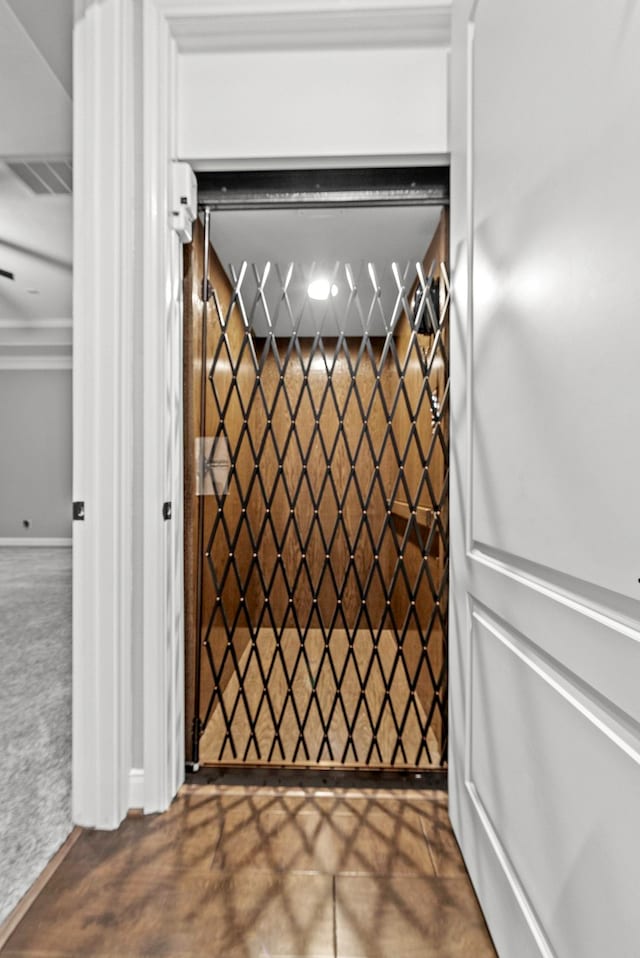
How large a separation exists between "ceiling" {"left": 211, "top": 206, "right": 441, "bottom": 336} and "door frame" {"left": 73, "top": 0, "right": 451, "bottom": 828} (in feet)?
1.22

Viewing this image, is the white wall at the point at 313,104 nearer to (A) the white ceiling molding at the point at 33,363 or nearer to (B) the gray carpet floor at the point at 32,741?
(B) the gray carpet floor at the point at 32,741

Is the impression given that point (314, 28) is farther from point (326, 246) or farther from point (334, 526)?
point (334, 526)

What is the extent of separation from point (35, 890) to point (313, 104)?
2134 millimetres

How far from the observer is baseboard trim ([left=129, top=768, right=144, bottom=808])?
1474 mm

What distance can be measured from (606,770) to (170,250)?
1.57 m

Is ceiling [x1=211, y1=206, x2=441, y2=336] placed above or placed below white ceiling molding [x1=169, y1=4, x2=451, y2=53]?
below

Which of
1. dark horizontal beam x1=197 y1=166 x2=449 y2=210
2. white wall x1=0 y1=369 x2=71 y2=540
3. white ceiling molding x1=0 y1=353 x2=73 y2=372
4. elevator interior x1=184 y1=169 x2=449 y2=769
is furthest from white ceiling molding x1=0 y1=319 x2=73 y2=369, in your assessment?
dark horizontal beam x1=197 y1=166 x2=449 y2=210

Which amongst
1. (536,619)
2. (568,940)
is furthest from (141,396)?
(568,940)

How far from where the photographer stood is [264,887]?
1.22 m

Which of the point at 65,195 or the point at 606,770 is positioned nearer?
the point at 606,770

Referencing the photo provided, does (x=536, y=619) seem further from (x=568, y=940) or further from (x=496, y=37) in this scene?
(x=496, y=37)

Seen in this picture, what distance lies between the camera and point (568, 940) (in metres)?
0.77

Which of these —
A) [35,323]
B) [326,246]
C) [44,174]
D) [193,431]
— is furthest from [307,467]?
[35,323]

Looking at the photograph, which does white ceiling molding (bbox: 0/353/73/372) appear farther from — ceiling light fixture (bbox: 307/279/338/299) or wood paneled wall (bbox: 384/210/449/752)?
wood paneled wall (bbox: 384/210/449/752)
